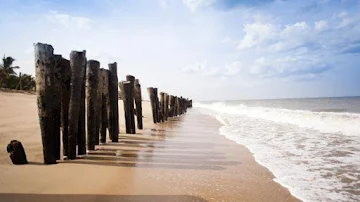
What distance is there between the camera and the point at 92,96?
6215 mm

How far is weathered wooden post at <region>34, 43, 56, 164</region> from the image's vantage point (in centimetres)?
454

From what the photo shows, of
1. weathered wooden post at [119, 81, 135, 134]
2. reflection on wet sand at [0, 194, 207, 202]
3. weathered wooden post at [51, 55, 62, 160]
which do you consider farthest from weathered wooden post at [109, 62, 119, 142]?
reflection on wet sand at [0, 194, 207, 202]

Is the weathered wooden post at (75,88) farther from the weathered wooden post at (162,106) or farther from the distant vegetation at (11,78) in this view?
the distant vegetation at (11,78)

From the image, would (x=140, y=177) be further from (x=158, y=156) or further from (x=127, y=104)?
(x=127, y=104)

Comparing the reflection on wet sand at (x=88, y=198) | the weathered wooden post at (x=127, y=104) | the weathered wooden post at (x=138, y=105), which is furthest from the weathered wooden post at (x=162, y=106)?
the reflection on wet sand at (x=88, y=198)

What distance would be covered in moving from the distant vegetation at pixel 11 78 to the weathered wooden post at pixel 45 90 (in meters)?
43.4

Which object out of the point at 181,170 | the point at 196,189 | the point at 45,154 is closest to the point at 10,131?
the point at 45,154

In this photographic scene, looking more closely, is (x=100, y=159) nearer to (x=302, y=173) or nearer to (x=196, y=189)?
(x=196, y=189)

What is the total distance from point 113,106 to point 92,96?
1.47 m

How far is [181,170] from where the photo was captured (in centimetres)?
453

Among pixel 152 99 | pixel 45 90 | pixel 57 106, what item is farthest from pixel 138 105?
pixel 45 90

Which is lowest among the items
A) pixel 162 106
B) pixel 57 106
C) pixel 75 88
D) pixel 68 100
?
pixel 162 106

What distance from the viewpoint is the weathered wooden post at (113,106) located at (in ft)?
24.4

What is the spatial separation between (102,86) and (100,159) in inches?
99.4
